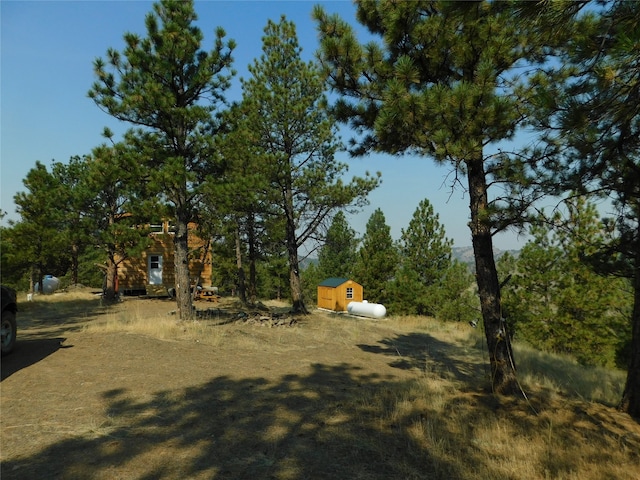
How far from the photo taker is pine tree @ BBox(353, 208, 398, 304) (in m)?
29.4

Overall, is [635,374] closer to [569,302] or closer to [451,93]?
[451,93]

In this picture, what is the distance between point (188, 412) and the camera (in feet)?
17.3

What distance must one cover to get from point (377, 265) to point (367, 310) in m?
5.27

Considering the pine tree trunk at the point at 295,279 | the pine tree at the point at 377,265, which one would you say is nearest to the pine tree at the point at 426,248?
the pine tree at the point at 377,265

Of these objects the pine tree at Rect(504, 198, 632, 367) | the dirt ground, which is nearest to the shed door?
the dirt ground

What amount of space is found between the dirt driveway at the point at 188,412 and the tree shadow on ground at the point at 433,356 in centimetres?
70

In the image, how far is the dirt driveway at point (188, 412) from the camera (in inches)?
153

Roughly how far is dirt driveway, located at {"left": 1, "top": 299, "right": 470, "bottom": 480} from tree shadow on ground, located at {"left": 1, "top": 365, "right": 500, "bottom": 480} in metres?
0.02

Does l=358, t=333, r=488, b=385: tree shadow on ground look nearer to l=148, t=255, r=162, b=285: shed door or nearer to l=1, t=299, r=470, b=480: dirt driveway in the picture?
l=1, t=299, r=470, b=480: dirt driveway

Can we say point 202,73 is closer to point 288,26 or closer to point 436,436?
point 288,26

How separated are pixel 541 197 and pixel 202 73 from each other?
10.4 metres

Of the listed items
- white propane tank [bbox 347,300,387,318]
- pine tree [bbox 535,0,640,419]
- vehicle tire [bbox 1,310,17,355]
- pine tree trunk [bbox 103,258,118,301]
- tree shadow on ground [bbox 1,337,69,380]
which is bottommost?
white propane tank [bbox 347,300,387,318]

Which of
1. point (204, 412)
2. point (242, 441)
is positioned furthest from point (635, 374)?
point (204, 412)

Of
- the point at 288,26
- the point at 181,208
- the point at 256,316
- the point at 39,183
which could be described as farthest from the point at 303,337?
the point at 39,183
